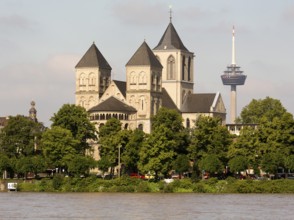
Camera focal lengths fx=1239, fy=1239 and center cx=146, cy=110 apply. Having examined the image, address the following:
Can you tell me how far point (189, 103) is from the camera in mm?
191250

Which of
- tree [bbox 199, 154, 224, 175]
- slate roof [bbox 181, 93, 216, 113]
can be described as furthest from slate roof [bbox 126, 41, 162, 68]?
tree [bbox 199, 154, 224, 175]

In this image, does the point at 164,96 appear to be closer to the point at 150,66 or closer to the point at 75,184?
the point at 150,66

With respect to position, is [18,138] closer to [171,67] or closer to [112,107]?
[112,107]

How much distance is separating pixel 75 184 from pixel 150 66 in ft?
188

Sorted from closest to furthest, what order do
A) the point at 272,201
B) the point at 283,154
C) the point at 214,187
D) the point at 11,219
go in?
the point at 11,219 < the point at 272,201 < the point at 214,187 < the point at 283,154

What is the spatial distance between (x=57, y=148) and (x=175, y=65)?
55251 mm

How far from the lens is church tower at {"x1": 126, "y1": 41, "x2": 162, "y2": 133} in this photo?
18038cm

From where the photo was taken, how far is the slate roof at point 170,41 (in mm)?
195250

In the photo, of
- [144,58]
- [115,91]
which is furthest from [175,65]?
[115,91]

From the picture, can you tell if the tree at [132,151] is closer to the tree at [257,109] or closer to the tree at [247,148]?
the tree at [247,148]

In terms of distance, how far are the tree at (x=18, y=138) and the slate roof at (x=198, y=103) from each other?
3698cm

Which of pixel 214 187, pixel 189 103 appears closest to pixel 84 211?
pixel 214 187

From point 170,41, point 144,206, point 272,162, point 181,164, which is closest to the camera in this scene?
point 144,206

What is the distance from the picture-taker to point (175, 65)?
194625 mm
